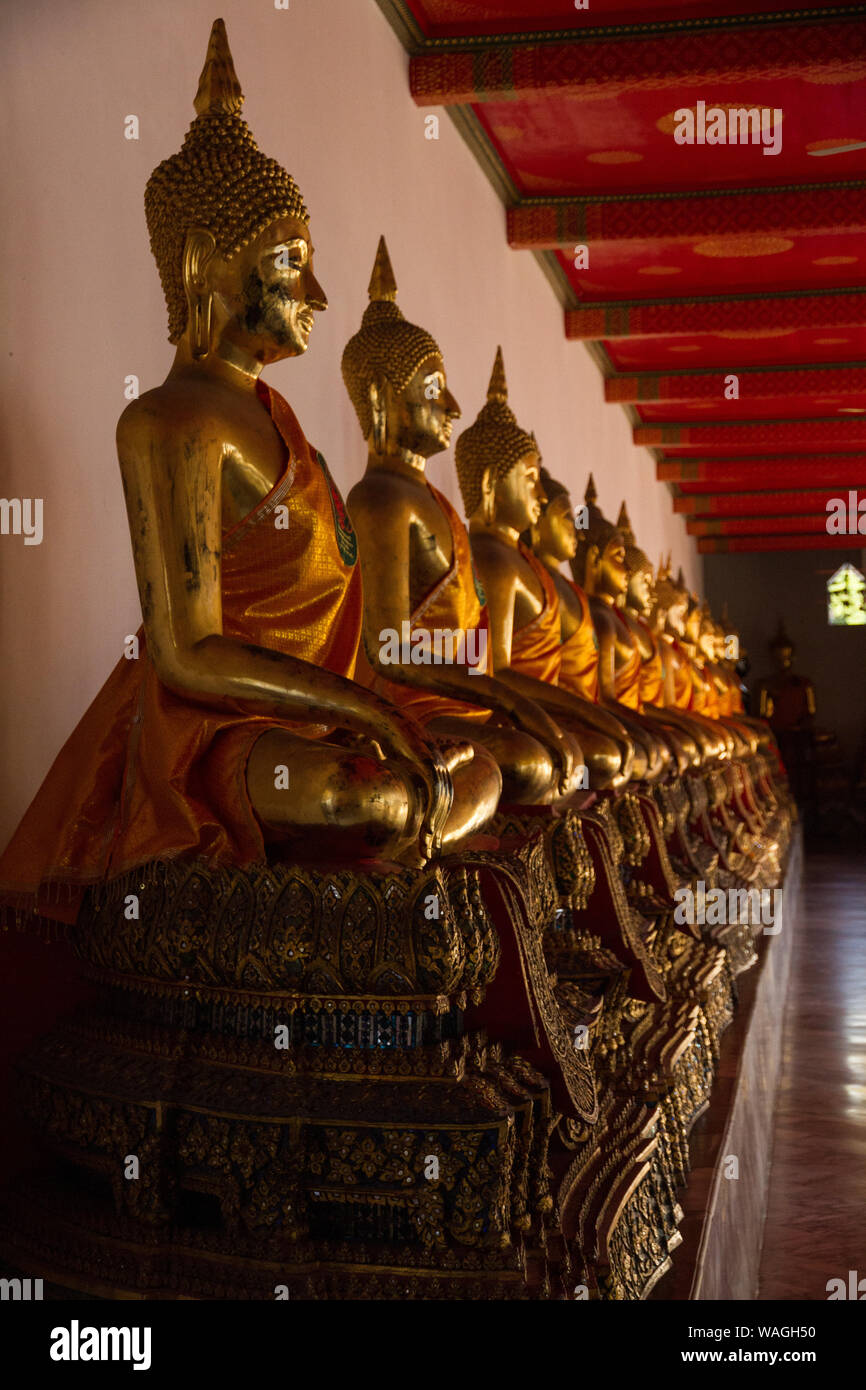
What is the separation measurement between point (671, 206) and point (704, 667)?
3373mm

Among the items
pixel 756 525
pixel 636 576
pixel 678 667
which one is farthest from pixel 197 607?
pixel 756 525

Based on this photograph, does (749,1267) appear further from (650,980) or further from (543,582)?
(543,582)

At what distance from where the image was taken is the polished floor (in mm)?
3176

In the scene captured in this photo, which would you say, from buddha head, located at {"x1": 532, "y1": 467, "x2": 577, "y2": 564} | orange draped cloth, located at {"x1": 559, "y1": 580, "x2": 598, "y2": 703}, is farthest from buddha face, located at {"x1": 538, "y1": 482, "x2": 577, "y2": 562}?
orange draped cloth, located at {"x1": 559, "y1": 580, "x2": 598, "y2": 703}

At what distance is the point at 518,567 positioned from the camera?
153 inches

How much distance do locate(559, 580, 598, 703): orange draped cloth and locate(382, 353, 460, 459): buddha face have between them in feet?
4.49

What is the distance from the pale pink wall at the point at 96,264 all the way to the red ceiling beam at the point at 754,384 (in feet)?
18.2

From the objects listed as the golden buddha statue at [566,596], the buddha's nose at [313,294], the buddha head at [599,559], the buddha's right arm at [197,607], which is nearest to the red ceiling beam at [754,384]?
the buddha head at [599,559]

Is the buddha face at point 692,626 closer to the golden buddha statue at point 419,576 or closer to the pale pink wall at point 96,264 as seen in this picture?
the pale pink wall at point 96,264

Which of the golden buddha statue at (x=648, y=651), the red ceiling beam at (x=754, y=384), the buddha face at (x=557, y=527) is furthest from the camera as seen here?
the red ceiling beam at (x=754, y=384)

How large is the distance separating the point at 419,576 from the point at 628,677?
232cm

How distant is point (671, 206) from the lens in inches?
251

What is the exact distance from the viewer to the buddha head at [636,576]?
20.1ft
